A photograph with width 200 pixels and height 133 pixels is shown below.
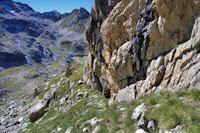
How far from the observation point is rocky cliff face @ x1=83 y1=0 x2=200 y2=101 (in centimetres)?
991

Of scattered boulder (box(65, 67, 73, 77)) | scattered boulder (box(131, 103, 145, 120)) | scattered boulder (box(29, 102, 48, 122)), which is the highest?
scattered boulder (box(65, 67, 73, 77))

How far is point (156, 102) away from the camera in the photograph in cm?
895

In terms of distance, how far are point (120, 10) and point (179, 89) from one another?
410 inches

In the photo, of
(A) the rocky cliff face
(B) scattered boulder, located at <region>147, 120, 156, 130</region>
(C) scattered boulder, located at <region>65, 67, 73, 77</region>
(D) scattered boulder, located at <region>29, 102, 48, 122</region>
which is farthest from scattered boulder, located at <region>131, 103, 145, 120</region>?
(C) scattered boulder, located at <region>65, 67, 73, 77</region>

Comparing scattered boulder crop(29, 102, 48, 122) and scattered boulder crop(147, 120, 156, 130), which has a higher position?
scattered boulder crop(147, 120, 156, 130)

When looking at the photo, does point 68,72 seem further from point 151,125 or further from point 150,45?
point 151,125

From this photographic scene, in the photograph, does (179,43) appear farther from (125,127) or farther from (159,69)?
(125,127)

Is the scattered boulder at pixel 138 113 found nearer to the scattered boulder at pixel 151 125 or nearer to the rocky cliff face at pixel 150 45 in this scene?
the scattered boulder at pixel 151 125

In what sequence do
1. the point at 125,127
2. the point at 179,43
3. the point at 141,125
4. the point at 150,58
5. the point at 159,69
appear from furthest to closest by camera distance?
1. the point at 150,58
2. the point at 159,69
3. the point at 179,43
4. the point at 125,127
5. the point at 141,125

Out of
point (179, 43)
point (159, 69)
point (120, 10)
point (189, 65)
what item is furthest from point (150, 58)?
point (120, 10)

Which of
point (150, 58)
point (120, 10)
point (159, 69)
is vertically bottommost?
point (159, 69)

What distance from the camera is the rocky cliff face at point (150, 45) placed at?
9906mm

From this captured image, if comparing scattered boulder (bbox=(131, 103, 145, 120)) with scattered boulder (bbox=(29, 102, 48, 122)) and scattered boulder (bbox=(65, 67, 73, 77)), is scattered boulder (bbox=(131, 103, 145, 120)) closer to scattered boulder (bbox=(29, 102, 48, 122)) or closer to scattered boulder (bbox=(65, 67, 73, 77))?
scattered boulder (bbox=(29, 102, 48, 122))

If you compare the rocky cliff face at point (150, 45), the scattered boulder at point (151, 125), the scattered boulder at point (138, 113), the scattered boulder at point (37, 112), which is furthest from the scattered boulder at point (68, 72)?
the scattered boulder at point (151, 125)
